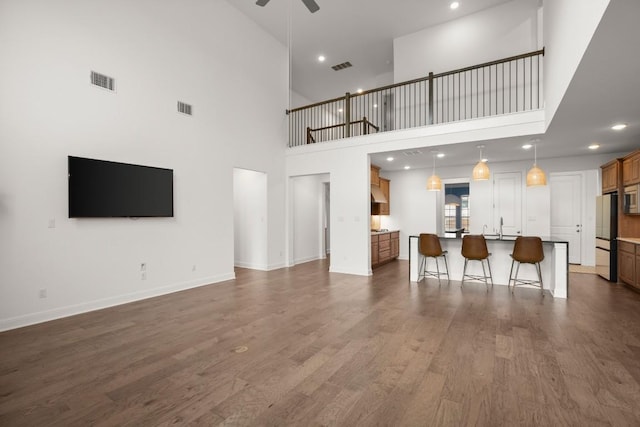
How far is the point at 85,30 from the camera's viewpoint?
419 cm

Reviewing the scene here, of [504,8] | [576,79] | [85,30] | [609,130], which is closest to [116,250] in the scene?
[85,30]

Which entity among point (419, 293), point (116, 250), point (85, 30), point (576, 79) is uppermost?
point (85, 30)

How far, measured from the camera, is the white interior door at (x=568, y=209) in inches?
290

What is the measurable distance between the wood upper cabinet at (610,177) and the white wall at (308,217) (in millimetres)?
6647

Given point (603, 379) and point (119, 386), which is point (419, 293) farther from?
point (119, 386)

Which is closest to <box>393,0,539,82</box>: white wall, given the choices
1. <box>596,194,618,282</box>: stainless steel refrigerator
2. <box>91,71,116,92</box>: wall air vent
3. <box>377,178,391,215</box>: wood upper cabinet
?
<box>377,178,391,215</box>: wood upper cabinet

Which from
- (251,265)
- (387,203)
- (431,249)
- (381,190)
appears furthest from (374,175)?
(251,265)

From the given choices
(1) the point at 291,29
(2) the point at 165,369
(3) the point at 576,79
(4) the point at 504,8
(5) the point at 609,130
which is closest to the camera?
(2) the point at 165,369

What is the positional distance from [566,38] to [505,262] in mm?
3704

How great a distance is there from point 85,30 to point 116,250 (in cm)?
312

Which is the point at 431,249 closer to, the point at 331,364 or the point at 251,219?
the point at 331,364

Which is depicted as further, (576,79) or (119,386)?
(576,79)

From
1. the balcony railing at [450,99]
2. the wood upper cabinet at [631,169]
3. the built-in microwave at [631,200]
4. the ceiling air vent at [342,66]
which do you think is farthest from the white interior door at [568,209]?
the ceiling air vent at [342,66]

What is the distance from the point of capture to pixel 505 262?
5.54 metres
